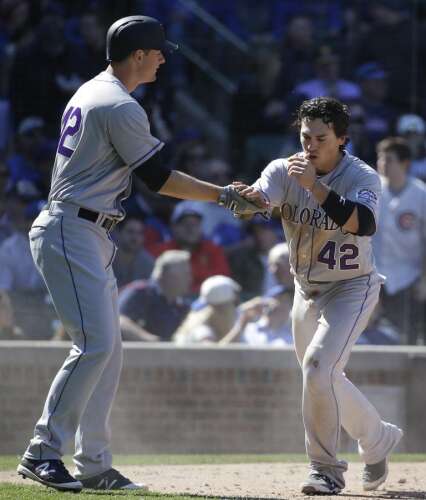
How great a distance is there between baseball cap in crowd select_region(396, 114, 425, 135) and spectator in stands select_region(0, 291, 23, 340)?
4.09 m

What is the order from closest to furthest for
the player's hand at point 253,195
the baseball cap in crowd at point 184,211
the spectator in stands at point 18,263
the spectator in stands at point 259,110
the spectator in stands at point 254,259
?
the player's hand at point 253,195
the spectator in stands at point 18,263
the spectator in stands at point 254,259
the baseball cap in crowd at point 184,211
the spectator in stands at point 259,110

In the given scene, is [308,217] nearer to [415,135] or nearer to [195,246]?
[195,246]

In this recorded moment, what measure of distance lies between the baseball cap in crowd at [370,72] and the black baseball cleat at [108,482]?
701 cm

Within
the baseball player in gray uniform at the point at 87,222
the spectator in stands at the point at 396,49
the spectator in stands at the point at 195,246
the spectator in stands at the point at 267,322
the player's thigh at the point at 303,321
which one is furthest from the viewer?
the spectator in stands at the point at 396,49

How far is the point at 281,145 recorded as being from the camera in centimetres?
1104

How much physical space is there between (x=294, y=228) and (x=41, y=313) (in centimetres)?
380

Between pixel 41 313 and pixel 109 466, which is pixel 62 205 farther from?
pixel 41 313

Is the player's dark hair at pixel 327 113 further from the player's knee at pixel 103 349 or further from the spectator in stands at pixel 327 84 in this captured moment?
the spectator in stands at pixel 327 84

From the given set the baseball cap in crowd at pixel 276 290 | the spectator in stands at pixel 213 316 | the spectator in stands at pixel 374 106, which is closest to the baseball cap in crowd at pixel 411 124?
the spectator in stands at pixel 374 106

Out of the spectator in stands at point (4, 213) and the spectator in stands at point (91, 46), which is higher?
the spectator in stands at point (91, 46)

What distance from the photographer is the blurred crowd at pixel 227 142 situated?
8.85 m

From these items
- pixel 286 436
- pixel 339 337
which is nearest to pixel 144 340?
pixel 286 436

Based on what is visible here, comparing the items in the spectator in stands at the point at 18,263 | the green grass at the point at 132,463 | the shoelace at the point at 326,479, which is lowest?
the green grass at the point at 132,463

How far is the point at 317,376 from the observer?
493 centimetres
